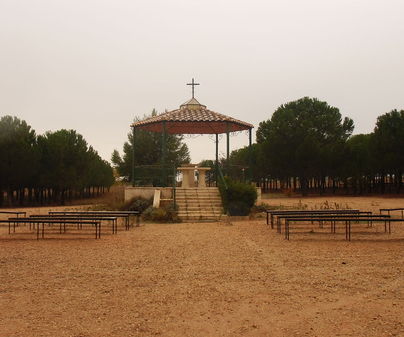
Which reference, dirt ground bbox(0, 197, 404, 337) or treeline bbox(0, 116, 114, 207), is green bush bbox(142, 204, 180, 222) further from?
treeline bbox(0, 116, 114, 207)

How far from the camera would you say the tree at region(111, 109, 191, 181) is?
1467 inches

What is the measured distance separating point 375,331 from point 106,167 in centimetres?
5581

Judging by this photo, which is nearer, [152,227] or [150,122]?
[152,227]

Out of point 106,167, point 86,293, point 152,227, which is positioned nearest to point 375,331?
point 86,293

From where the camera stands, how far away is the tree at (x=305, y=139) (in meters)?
40.9

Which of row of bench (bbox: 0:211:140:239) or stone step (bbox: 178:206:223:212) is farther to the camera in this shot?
stone step (bbox: 178:206:223:212)

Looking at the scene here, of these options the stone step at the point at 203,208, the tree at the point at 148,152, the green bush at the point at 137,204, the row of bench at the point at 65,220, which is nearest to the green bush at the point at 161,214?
the stone step at the point at 203,208

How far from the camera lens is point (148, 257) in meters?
8.91

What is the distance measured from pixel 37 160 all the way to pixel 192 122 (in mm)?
17541

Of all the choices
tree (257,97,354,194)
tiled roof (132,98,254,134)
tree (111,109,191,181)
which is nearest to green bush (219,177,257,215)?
tiled roof (132,98,254,134)

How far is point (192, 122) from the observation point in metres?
21.7

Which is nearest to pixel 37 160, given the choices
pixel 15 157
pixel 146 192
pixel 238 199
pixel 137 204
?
pixel 15 157

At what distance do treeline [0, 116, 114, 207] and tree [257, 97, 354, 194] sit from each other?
19.1 metres

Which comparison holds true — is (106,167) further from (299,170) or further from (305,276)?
(305,276)
